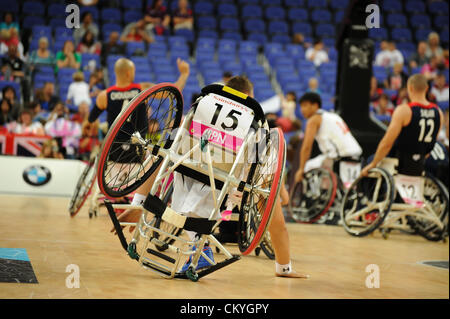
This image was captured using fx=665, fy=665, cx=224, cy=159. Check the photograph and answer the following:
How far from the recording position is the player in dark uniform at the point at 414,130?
22.6 feet

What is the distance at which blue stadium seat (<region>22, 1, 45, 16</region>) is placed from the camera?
553 inches

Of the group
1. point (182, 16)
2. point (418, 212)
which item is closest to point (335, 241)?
point (418, 212)

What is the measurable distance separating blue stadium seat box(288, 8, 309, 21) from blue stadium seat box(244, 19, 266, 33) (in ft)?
3.22

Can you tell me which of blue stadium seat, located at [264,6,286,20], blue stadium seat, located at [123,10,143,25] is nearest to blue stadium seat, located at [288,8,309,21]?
blue stadium seat, located at [264,6,286,20]

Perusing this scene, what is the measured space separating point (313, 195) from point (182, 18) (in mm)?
8026

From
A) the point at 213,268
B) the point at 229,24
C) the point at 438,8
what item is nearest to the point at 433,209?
the point at 213,268

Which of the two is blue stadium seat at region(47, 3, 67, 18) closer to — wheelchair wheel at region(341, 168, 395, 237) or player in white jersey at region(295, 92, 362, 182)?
player in white jersey at region(295, 92, 362, 182)

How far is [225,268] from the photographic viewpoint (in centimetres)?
443

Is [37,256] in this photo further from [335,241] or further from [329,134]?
[329,134]

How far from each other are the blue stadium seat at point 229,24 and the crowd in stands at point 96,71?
658mm

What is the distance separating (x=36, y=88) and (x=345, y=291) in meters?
9.22

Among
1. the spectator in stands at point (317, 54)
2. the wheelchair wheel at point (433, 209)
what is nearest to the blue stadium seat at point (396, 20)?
the spectator in stands at point (317, 54)

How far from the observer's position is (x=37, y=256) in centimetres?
421

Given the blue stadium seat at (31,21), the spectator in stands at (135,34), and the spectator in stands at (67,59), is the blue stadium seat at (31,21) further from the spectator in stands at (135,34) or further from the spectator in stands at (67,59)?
the spectator in stands at (135,34)
